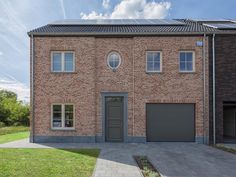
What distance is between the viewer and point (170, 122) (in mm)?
12258

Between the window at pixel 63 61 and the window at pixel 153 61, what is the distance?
444 cm

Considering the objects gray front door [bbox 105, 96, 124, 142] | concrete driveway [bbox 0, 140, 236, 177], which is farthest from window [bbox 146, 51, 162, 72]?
concrete driveway [bbox 0, 140, 236, 177]

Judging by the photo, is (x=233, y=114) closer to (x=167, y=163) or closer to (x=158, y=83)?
(x=158, y=83)

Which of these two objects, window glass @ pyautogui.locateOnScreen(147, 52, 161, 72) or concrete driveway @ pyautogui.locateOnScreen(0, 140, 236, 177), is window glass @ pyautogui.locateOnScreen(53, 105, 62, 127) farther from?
window glass @ pyautogui.locateOnScreen(147, 52, 161, 72)

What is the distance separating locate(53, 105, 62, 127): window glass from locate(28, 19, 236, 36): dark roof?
14.0 ft

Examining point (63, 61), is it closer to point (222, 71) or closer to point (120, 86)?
point (120, 86)

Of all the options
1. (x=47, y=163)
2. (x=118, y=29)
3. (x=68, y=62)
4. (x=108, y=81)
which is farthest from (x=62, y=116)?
(x=118, y=29)

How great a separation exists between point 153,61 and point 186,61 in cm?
193

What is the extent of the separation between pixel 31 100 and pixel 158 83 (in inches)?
287

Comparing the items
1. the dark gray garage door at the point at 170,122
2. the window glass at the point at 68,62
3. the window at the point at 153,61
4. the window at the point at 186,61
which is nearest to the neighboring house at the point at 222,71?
the window at the point at 186,61

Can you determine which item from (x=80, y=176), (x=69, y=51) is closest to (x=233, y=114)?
(x=69, y=51)

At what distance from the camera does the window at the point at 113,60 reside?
489 inches

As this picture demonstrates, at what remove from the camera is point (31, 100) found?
476 inches

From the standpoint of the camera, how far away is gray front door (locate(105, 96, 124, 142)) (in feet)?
40.2
